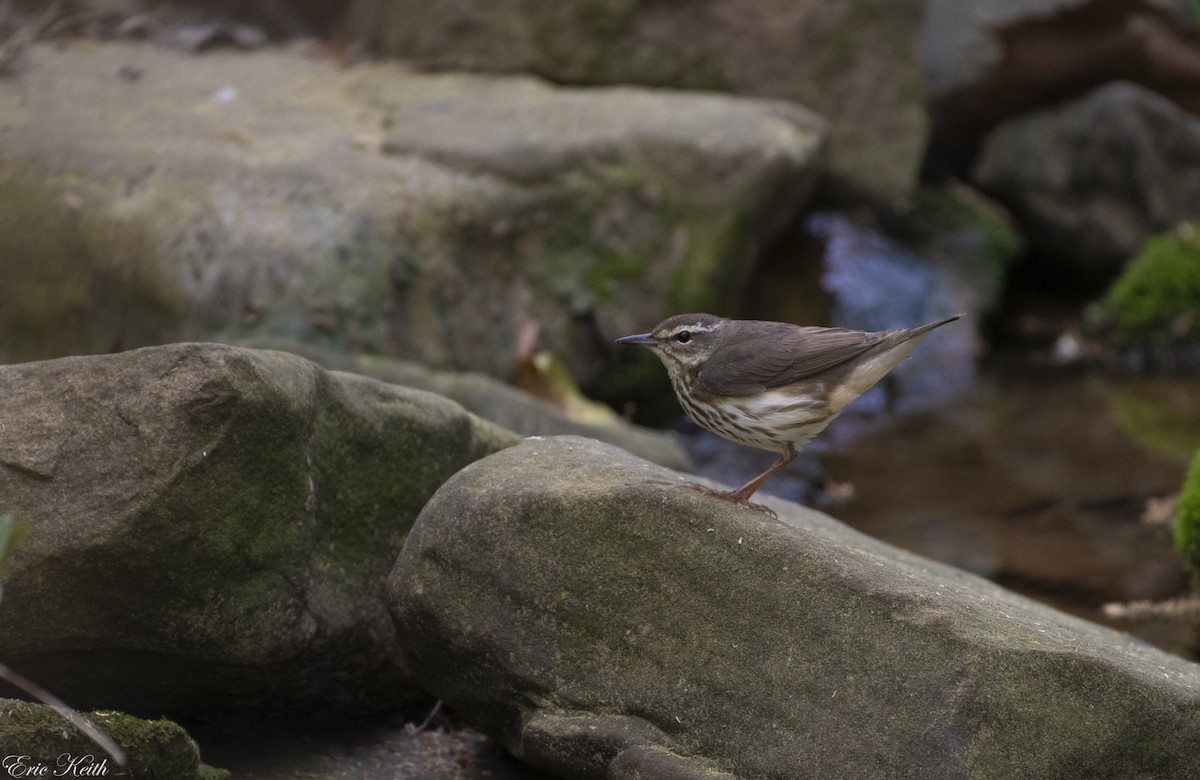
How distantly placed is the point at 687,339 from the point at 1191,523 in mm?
3266

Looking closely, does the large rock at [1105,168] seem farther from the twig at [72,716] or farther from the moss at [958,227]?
the twig at [72,716]

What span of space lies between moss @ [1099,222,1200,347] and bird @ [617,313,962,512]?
25.7ft

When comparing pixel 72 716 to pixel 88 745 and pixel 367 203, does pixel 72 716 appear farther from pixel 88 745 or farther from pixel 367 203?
pixel 367 203

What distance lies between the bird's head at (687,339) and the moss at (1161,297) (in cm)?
799

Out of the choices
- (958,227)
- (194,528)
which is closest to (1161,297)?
(958,227)

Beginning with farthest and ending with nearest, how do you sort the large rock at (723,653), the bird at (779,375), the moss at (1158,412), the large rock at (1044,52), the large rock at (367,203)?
the large rock at (1044,52), the moss at (1158,412), the large rock at (367,203), the bird at (779,375), the large rock at (723,653)

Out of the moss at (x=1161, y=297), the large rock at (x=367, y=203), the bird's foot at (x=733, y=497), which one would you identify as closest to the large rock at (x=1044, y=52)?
the moss at (x=1161, y=297)

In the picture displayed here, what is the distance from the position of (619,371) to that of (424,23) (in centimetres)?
360

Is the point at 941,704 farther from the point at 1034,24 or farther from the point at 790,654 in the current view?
the point at 1034,24

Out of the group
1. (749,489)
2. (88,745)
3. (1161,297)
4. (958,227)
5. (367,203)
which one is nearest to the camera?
(88,745)

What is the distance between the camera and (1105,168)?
12.3 meters

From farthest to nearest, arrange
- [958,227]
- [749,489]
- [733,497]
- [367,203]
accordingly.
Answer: [958,227] → [367,203] → [749,489] → [733,497]

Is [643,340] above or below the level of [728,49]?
above

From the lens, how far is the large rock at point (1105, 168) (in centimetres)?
1223
